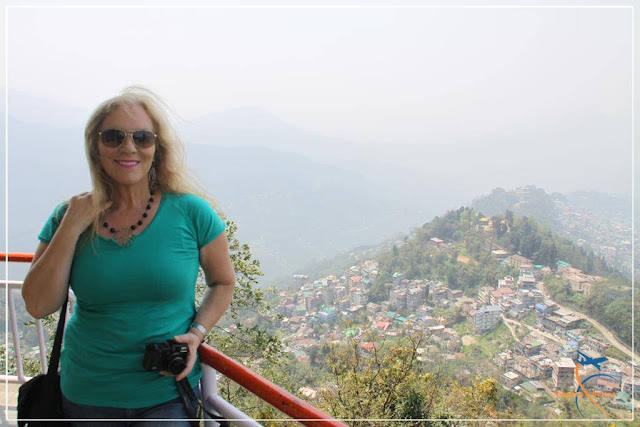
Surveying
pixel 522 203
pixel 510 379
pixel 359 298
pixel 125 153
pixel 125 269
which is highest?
pixel 125 153

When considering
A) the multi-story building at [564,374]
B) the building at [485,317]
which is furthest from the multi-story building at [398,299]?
the multi-story building at [564,374]

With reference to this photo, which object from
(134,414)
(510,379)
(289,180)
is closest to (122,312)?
(134,414)

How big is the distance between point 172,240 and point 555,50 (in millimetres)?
13774

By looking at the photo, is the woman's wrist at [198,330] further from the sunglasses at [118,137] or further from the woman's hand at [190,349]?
the sunglasses at [118,137]

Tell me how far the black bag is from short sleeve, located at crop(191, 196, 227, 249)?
35 cm

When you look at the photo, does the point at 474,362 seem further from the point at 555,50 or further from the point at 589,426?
the point at 555,50

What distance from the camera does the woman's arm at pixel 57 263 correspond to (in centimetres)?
89

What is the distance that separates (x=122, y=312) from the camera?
91 cm

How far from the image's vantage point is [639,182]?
7129 millimetres

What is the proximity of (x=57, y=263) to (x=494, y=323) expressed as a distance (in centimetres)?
1017

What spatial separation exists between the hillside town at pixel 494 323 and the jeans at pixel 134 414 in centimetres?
512

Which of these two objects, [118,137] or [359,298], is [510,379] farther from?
[118,137]

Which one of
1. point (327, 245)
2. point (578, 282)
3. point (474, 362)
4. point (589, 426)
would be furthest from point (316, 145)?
point (589, 426)

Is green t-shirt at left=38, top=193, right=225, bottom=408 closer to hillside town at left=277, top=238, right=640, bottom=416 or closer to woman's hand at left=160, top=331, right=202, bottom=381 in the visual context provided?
woman's hand at left=160, top=331, right=202, bottom=381
